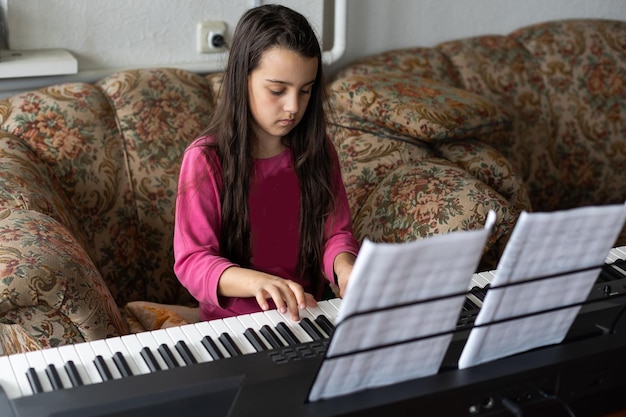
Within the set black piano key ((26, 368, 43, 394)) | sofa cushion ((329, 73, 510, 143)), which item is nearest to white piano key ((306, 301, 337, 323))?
black piano key ((26, 368, 43, 394))

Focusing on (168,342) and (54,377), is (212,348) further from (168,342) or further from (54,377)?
(54,377)

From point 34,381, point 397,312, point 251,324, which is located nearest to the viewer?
point 397,312

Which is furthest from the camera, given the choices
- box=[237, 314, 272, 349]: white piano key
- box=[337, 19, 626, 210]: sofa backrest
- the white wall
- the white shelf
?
box=[337, 19, 626, 210]: sofa backrest

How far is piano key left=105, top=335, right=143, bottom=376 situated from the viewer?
1.17 metres

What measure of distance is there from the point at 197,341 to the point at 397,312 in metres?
0.36

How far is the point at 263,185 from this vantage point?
68.3 inches

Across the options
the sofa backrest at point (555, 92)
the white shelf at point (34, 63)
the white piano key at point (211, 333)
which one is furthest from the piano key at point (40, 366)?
the sofa backrest at point (555, 92)

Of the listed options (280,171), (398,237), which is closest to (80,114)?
(280,171)

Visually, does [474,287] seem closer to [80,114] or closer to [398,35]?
[80,114]

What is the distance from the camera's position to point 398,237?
208 centimetres

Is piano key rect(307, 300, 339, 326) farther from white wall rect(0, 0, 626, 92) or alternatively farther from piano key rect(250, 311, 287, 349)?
white wall rect(0, 0, 626, 92)

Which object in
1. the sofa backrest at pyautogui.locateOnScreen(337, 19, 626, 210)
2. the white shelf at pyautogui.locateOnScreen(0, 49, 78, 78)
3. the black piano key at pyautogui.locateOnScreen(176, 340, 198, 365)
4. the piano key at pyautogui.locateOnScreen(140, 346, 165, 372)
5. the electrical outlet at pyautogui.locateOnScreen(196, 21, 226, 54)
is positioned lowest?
the sofa backrest at pyautogui.locateOnScreen(337, 19, 626, 210)

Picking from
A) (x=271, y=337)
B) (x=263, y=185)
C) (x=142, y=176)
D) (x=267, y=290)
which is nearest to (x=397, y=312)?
(x=271, y=337)

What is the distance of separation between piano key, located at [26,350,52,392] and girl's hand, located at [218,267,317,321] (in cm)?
35
